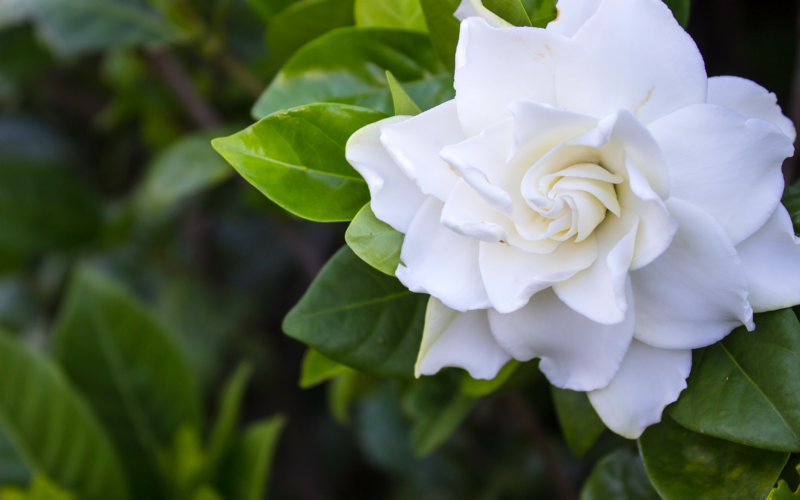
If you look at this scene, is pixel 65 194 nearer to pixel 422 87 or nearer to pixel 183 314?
pixel 183 314

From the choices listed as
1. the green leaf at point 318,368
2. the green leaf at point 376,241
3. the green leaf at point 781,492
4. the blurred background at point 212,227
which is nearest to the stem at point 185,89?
the blurred background at point 212,227

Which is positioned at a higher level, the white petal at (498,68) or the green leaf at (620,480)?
the white petal at (498,68)

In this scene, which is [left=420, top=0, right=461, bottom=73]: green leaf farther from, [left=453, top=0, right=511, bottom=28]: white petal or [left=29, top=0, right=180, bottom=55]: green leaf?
[left=29, top=0, right=180, bottom=55]: green leaf

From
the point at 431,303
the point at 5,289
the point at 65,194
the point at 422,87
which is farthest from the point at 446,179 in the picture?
the point at 5,289

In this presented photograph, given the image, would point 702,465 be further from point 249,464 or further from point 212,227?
point 212,227

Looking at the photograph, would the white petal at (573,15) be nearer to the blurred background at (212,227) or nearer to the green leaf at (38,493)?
the blurred background at (212,227)

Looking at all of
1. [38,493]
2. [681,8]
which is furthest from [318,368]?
[38,493]

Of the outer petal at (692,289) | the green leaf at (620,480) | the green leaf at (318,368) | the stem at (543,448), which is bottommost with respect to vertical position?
the stem at (543,448)

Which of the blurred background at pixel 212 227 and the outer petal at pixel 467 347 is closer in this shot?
the outer petal at pixel 467 347

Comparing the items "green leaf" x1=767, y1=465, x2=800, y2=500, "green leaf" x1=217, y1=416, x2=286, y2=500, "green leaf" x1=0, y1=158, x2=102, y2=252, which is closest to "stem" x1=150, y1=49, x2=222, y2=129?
"green leaf" x1=0, y1=158, x2=102, y2=252
